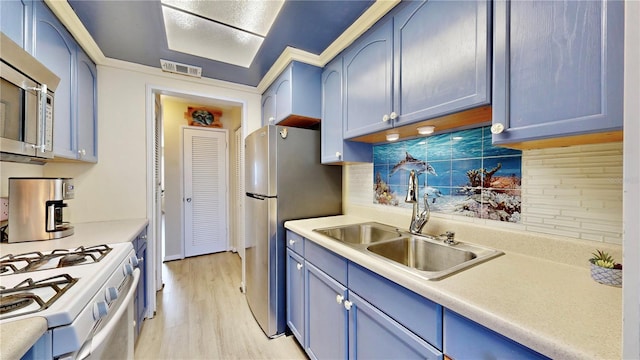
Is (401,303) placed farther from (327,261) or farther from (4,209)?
(4,209)

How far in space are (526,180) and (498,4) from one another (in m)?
0.73

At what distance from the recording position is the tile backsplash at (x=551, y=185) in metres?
0.84

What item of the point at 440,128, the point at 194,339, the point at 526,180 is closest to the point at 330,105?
the point at 440,128

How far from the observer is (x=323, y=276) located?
4.37 ft

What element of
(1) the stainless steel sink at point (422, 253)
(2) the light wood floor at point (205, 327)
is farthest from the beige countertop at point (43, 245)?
(1) the stainless steel sink at point (422, 253)

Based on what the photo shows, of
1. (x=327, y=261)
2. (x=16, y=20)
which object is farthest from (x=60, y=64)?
(x=327, y=261)

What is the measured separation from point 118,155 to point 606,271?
10.0 feet

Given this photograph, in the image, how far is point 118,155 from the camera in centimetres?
208

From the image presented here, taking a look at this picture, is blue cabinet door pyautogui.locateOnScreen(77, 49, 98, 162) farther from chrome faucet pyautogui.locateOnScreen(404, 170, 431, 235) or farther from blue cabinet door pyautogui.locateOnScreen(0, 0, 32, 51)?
chrome faucet pyautogui.locateOnScreen(404, 170, 431, 235)

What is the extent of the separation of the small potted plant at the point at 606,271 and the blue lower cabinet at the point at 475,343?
457 mm

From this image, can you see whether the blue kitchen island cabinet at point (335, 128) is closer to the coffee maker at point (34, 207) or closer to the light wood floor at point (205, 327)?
the light wood floor at point (205, 327)

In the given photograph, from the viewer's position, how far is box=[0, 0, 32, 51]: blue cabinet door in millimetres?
980

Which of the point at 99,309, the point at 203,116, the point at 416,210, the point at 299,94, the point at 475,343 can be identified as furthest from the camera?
the point at 203,116

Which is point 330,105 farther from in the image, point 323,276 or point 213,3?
point 323,276
